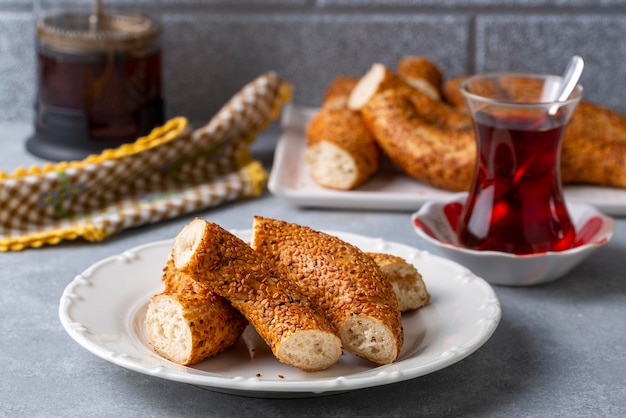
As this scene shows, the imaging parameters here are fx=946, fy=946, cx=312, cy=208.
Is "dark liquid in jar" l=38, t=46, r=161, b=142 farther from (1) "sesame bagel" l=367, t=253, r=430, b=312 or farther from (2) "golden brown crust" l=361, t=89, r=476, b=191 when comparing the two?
(1) "sesame bagel" l=367, t=253, r=430, b=312

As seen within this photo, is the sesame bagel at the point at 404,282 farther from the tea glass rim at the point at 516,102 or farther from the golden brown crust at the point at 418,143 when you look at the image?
the golden brown crust at the point at 418,143

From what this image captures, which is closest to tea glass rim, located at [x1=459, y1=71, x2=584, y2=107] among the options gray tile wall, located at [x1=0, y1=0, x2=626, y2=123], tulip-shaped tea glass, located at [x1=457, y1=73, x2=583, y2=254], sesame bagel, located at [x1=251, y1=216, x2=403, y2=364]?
tulip-shaped tea glass, located at [x1=457, y1=73, x2=583, y2=254]

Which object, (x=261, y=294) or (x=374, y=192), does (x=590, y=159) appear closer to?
(x=374, y=192)

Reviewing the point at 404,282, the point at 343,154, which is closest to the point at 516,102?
the point at 404,282

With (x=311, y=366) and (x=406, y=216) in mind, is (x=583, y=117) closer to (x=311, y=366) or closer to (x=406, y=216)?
(x=406, y=216)

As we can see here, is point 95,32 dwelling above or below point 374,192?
above

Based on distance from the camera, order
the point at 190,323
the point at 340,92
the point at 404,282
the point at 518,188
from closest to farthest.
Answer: the point at 190,323, the point at 404,282, the point at 518,188, the point at 340,92

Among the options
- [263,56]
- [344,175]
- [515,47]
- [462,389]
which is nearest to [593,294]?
[462,389]
